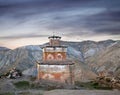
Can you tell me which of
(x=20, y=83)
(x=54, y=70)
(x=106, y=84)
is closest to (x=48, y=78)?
(x=54, y=70)

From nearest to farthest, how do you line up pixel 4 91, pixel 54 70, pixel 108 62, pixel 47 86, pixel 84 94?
pixel 84 94, pixel 4 91, pixel 47 86, pixel 54 70, pixel 108 62

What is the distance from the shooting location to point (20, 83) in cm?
4747

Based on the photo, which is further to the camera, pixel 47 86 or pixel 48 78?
pixel 48 78

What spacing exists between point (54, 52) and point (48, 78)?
453 centimetres

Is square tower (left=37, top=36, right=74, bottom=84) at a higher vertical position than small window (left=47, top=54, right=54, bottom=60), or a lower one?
lower

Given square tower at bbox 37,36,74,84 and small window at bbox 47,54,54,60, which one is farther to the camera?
small window at bbox 47,54,54,60

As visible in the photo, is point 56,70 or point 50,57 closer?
point 56,70

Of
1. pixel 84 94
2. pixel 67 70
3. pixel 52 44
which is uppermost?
pixel 52 44

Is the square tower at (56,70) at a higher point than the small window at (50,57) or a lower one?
lower

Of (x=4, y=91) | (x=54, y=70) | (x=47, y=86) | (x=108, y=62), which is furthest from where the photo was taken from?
(x=108, y=62)

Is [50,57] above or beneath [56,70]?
above

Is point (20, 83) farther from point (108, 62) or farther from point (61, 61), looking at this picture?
point (108, 62)

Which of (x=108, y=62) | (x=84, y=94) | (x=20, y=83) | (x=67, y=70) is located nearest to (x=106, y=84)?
(x=67, y=70)

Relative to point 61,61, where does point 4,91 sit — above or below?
below
